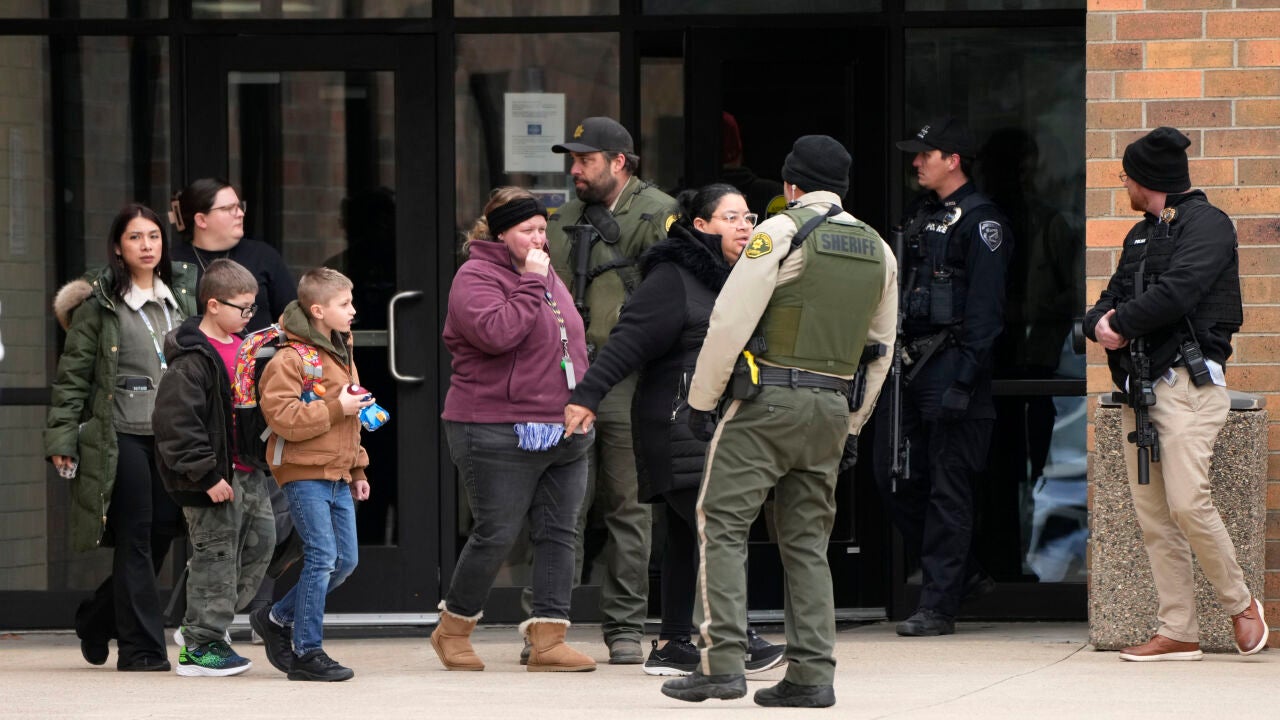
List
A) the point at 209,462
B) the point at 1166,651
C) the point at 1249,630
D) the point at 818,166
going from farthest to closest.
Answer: the point at 1166,651, the point at 1249,630, the point at 209,462, the point at 818,166

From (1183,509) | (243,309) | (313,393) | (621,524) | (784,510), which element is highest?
(243,309)

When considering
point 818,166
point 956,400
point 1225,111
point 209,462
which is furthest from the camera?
point 956,400

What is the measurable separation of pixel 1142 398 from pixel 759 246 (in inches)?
73.0

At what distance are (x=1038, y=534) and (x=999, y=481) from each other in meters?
0.30

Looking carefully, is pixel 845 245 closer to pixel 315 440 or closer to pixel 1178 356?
pixel 1178 356

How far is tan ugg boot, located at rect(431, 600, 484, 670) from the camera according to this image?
23.6 feet

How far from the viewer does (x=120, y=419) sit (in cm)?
733

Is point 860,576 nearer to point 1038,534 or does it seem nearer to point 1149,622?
point 1038,534

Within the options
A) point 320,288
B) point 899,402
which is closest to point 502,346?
point 320,288

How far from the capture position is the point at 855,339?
620 cm

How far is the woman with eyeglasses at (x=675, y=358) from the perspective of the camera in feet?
22.2

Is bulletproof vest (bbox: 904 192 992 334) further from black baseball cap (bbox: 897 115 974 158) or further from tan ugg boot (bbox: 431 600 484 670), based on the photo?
tan ugg boot (bbox: 431 600 484 670)

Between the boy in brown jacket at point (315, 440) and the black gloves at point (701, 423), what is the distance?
4.08 feet

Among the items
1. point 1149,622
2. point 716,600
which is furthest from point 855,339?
point 1149,622
